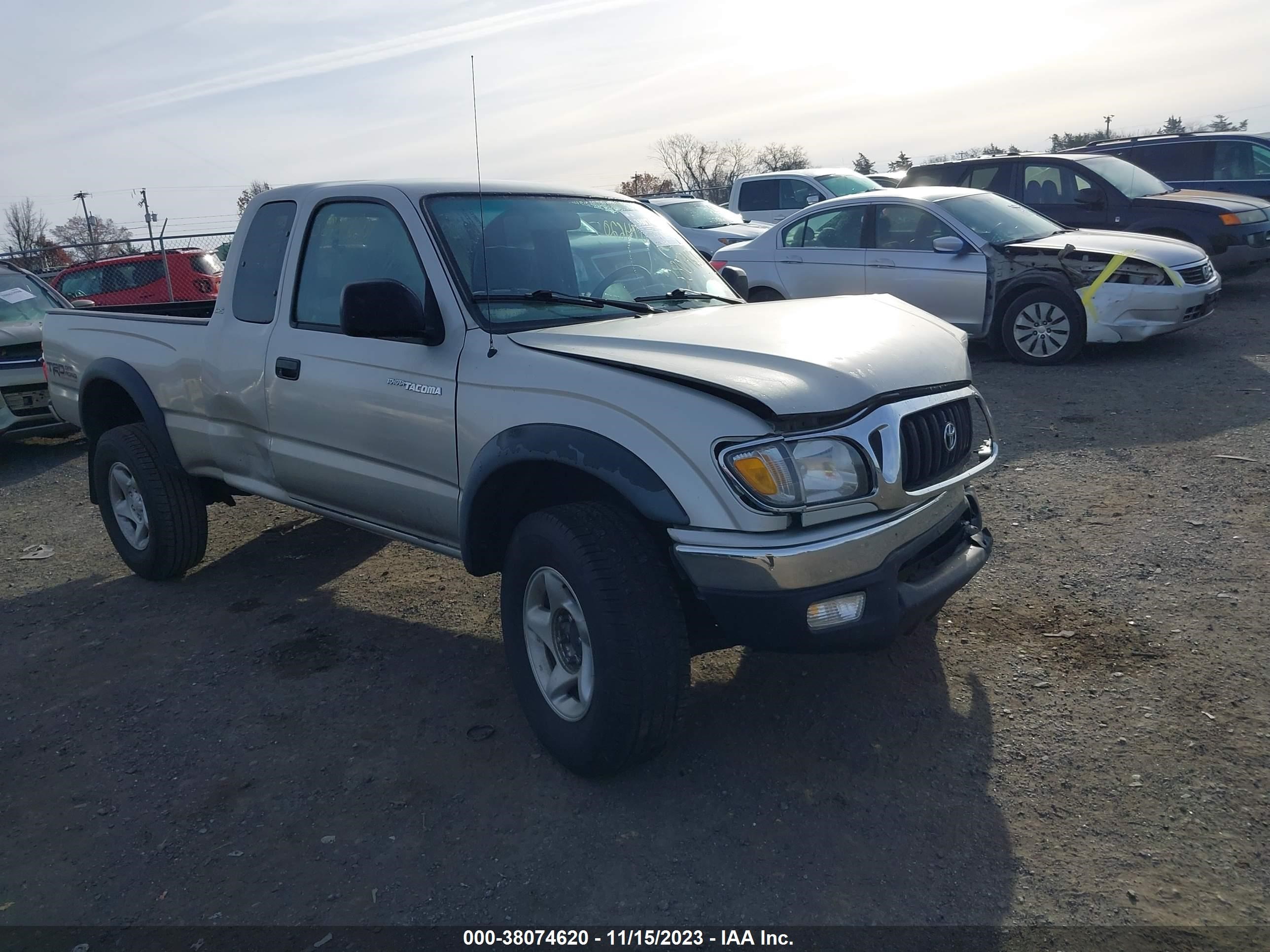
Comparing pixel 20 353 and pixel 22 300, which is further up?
pixel 22 300

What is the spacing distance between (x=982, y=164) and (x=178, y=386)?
9.94 m

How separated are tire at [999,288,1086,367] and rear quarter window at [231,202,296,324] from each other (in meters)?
6.82

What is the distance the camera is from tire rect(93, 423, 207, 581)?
17.4ft

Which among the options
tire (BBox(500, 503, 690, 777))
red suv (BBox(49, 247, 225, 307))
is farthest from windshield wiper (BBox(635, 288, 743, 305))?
red suv (BBox(49, 247, 225, 307))

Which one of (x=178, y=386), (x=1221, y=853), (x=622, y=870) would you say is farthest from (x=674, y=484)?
(x=178, y=386)

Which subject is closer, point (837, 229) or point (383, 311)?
point (383, 311)

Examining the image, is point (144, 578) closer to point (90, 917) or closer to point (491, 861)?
point (90, 917)

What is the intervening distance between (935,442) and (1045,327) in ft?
21.6

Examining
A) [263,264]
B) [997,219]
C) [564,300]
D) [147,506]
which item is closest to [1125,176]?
[997,219]

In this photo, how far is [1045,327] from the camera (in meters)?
9.14

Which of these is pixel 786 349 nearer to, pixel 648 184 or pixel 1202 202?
pixel 1202 202

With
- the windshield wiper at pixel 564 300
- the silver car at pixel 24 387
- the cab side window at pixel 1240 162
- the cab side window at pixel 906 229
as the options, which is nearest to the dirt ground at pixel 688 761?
the windshield wiper at pixel 564 300

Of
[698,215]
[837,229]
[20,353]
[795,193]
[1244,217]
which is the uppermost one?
[795,193]

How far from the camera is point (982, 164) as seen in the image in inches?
470
